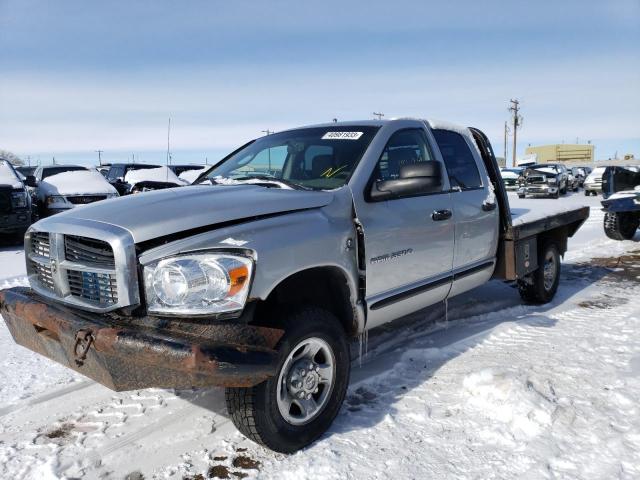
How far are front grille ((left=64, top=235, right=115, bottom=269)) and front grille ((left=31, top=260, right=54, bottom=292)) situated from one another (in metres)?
0.25

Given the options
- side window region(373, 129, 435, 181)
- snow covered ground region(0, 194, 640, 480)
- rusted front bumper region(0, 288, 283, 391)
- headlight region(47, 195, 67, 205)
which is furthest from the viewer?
headlight region(47, 195, 67, 205)

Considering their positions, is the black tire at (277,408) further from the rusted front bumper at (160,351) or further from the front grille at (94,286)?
the front grille at (94,286)

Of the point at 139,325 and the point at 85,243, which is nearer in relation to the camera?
the point at 139,325

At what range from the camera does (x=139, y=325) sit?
96.7 inches

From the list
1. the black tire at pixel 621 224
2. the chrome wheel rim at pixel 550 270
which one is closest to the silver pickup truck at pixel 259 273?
the chrome wheel rim at pixel 550 270

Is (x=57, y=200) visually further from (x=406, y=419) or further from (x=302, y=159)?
(x=406, y=419)

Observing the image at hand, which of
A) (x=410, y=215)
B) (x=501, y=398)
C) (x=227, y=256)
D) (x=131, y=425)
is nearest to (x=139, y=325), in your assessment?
(x=227, y=256)

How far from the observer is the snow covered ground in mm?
2662

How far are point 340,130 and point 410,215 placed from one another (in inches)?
34.4

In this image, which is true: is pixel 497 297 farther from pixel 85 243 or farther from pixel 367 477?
pixel 85 243

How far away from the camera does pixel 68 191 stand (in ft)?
37.2

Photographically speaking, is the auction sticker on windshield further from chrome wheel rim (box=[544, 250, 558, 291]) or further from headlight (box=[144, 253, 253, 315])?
chrome wheel rim (box=[544, 250, 558, 291])

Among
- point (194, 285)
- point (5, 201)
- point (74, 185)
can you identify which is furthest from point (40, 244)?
point (74, 185)

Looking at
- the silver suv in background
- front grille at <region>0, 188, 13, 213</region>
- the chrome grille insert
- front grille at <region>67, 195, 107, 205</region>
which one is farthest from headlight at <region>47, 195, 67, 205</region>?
the silver suv in background
